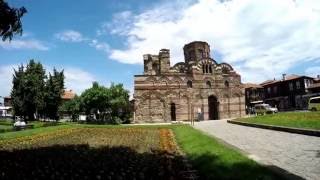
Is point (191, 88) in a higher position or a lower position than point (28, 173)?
higher

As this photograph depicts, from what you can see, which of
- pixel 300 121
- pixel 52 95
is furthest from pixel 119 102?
pixel 300 121

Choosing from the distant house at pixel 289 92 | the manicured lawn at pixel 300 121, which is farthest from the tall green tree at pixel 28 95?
the distant house at pixel 289 92

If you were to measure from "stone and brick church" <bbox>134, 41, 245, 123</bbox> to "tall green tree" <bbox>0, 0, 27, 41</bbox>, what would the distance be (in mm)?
49939

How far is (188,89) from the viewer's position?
215ft

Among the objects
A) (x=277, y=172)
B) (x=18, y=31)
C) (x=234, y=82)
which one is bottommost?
(x=277, y=172)

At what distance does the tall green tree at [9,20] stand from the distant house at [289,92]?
72.0 metres

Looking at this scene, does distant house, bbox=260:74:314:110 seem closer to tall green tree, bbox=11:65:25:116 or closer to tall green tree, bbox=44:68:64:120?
tall green tree, bbox=44:68:64:120

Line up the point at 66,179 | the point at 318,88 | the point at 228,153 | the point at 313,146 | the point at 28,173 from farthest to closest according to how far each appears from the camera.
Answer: the point at 318,88, the point at 313,146, the point at 228,153, the point at 28,173, the point at 66,179

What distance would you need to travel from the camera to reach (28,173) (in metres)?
8.99

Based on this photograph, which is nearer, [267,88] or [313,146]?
[313,146]

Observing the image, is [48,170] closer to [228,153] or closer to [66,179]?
[66,179]

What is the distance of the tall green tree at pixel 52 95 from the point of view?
210 feet

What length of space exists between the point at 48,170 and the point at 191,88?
188 ft

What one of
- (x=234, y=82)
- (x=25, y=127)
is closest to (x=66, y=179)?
(x=25, y=127)
